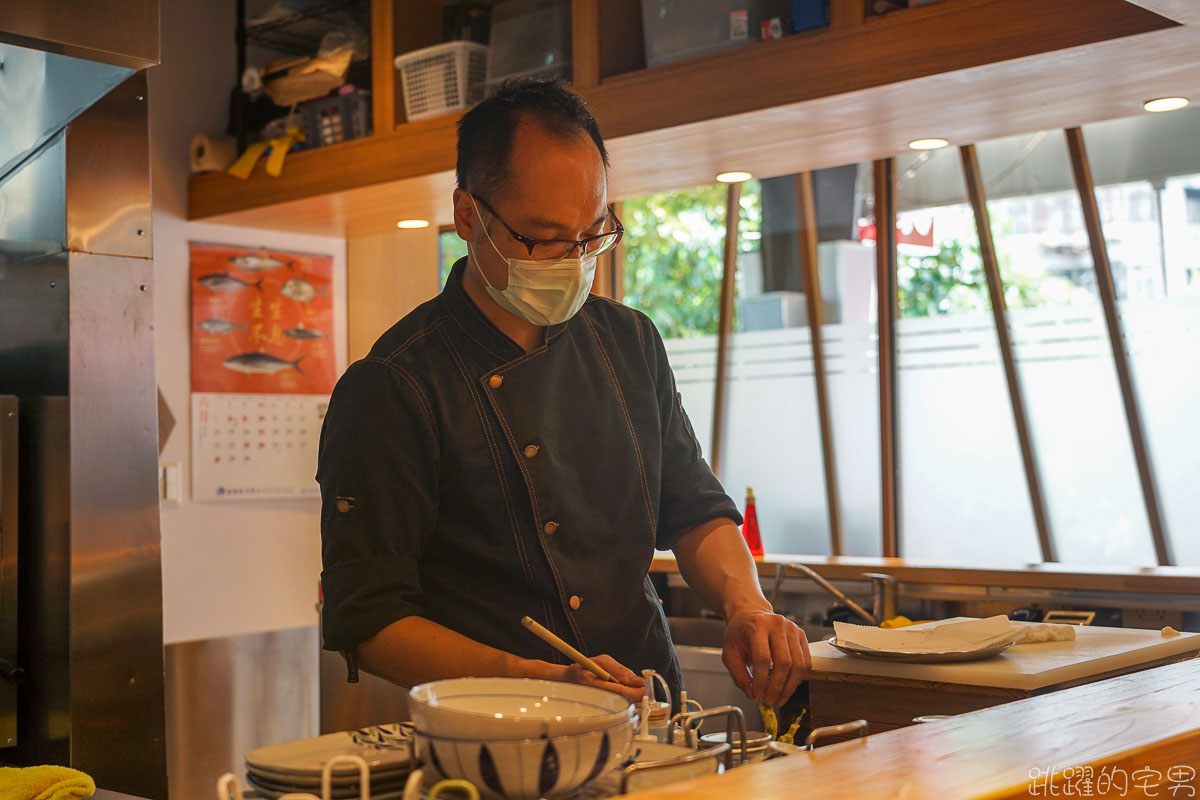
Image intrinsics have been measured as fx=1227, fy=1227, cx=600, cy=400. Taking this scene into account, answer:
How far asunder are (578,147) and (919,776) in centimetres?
83

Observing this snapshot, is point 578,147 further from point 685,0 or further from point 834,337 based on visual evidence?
point 834,337

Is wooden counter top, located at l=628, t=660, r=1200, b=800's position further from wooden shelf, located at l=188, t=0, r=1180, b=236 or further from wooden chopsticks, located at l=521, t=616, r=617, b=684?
wooden shelf, located at l=188, t=0, r=1180, b=236

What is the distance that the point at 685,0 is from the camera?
2.79m

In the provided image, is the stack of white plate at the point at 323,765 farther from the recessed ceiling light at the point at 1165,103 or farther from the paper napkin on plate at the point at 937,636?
the recessed ceiling light at the point at 1165,103

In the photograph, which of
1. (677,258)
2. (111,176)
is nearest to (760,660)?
(111,176)

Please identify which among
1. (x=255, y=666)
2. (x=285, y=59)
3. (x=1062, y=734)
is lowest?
(x=255, y=666)

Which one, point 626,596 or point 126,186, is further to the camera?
point 126,186

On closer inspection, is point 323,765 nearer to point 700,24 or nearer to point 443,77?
point 700,24

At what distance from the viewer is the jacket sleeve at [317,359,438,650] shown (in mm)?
1279

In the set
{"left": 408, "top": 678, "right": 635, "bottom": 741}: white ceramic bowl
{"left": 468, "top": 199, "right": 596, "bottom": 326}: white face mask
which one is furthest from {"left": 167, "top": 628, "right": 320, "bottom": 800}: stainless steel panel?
{"left": 408, "top": 678, "right": 635, "bottom": 741}: white ceramic bowl

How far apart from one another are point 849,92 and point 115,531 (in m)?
1.65

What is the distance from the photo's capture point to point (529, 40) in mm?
3191

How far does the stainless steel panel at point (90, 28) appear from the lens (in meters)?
1.46

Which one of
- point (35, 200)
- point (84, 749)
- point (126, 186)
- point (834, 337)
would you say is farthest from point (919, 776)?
point (834, 337)
